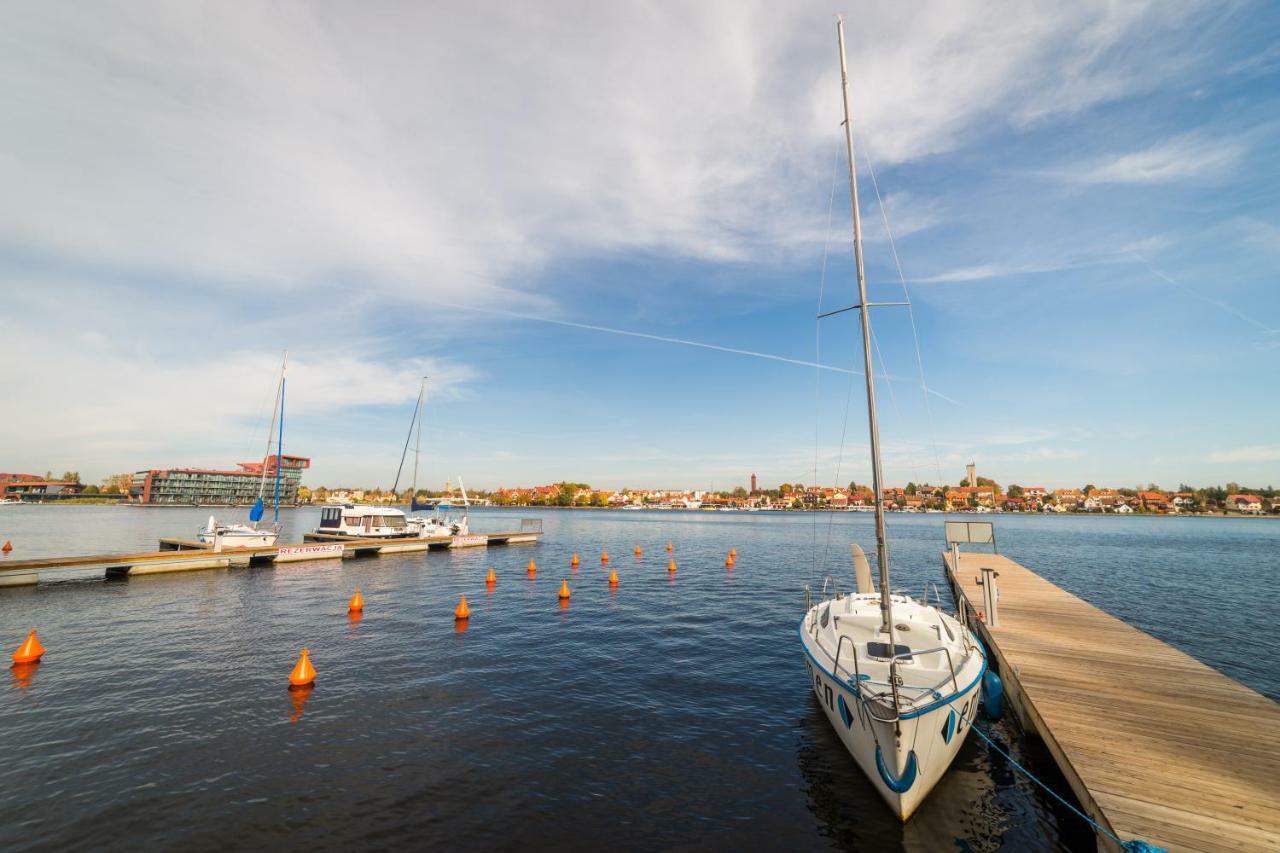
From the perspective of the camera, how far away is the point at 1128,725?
1012 cm

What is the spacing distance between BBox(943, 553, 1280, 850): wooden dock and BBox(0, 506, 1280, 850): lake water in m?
1.79

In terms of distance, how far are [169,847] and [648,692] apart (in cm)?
1109

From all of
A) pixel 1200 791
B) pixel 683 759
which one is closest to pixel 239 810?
pixel 683 759

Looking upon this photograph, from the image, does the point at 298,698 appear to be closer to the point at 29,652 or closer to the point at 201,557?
the point at 29,652

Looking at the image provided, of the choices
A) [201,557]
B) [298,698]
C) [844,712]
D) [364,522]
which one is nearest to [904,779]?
[844,712]

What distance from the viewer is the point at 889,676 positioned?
995 centimetres

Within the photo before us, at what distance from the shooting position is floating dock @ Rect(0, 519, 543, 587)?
30.4m

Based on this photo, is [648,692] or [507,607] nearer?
[648,692]

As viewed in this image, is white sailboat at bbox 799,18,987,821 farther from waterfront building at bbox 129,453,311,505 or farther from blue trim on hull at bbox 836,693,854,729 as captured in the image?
waterfront building at bbox 129,453,311,505

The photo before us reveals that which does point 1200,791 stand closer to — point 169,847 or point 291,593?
point 169,847

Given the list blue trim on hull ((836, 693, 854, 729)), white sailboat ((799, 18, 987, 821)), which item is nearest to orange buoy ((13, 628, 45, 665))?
blue trim on hull ((836, 693, 854, 729))

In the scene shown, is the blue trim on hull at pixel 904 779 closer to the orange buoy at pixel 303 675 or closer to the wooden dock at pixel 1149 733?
the wooden dock at pixel 1149 733

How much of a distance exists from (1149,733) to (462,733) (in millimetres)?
14892

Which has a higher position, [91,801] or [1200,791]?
[1200,791]
